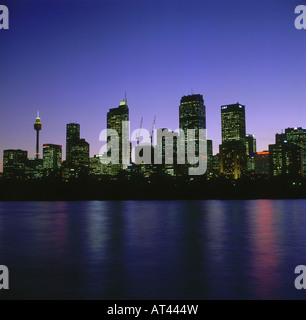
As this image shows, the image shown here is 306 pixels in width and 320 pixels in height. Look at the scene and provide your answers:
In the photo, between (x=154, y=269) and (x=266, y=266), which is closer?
(x=154, y=269)

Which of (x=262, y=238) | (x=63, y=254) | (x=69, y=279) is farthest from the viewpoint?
(x=262, y=238)

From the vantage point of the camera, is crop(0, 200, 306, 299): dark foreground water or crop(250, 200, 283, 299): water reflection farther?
crop(250, 200, 283, 299): water reflection

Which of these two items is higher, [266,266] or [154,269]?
[154,269]

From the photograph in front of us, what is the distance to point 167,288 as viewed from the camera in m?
16.7

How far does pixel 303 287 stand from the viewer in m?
16.5

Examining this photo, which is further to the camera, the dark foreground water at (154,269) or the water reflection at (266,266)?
the water reflection at (266,266)
